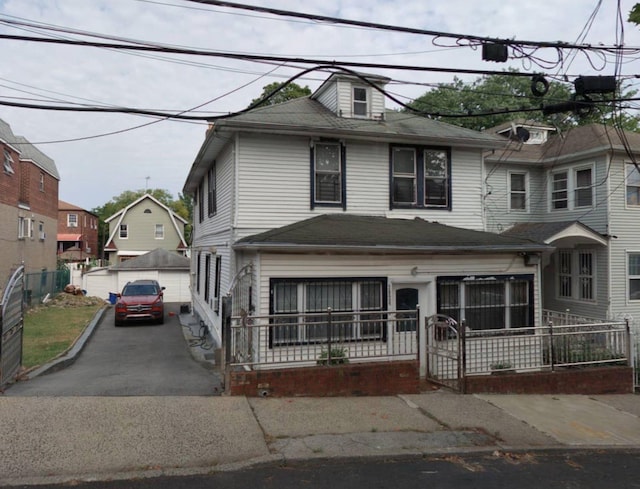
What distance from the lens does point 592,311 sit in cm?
1606

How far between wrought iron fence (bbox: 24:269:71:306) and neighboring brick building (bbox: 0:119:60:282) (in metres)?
1.20

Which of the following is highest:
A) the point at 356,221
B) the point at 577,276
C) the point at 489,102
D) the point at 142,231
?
the point at 489,102

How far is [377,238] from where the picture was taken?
35.2 ft

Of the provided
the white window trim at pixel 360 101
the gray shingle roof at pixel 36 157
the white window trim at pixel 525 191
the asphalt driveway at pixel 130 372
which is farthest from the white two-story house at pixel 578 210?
the gray shingle roof at pixel 36 157

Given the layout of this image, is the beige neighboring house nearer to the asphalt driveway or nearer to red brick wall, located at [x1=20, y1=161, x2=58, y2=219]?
red brick wall, located at [x1=20, y1=161, x2=58, y2=219]

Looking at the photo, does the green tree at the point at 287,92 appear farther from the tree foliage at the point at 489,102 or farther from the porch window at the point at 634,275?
the porch window at the point at 634,275

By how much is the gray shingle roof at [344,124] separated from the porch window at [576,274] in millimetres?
5620

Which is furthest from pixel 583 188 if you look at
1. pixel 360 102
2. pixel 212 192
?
pixel 212 192

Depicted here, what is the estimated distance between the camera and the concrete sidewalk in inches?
223

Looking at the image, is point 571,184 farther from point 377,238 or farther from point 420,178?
point 377,238

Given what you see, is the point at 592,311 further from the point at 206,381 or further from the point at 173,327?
the point at 173,327

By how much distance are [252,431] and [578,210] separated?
46.3 ft

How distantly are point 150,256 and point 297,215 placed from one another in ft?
69.5

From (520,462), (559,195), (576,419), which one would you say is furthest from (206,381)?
(559,195)
